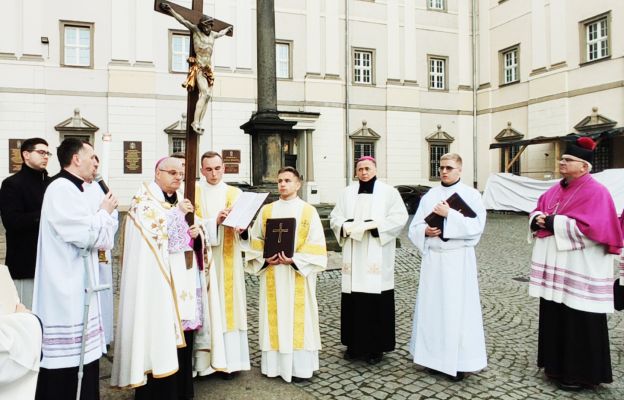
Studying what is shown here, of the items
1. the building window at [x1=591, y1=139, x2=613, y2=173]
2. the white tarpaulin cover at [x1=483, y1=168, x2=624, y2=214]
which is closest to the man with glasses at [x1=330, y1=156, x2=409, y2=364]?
the white tarpaulin cover at [x1=483, y1=168, x2=624, y2=214]

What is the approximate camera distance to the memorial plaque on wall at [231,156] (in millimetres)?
19719

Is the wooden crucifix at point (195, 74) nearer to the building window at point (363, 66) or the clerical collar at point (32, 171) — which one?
the clerical collar at point (32, 171)

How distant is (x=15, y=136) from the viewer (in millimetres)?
17672

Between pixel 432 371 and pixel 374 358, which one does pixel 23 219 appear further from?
pixel 432 371

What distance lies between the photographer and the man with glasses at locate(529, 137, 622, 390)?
396 cm

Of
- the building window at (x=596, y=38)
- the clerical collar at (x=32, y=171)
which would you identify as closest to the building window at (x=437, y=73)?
the building window at (x=596, y=38)

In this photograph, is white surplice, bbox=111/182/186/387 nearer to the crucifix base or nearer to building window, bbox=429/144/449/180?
the crucifix base

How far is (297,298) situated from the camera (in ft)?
→ 14.2

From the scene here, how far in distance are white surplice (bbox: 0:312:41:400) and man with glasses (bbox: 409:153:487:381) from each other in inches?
127

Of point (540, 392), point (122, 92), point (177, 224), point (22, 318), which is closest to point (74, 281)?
point (177, 224)

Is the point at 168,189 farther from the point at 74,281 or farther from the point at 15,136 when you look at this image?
the point at 15,136

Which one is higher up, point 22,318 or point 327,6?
point 327,6

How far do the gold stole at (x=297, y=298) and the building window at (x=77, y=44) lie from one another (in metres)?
16.9

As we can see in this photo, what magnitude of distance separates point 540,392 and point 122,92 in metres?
18.0
